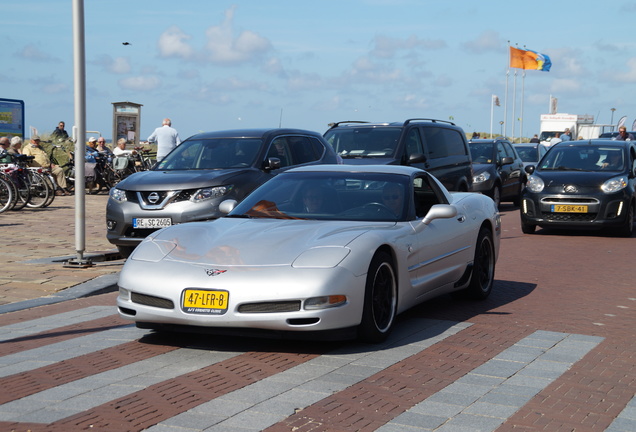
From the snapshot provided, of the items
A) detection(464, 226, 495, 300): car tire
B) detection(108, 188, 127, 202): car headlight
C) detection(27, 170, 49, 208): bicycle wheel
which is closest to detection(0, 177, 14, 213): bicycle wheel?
detection(27, 170, 49, 208): bicycle wheel

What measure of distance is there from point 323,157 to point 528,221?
466 centimetres

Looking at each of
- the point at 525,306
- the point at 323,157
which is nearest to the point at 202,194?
the point at 323,157

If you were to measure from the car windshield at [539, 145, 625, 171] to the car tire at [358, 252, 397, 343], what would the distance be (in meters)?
11.0

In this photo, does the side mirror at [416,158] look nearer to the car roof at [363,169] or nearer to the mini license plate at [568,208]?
the mini license plate at [568,208]

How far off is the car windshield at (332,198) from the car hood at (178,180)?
384 cm

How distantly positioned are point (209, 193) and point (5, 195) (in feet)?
26.7

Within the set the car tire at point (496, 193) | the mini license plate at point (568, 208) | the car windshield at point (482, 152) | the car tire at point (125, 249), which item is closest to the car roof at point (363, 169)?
the car tire at point (125, 249)

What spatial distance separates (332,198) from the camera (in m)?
7.63

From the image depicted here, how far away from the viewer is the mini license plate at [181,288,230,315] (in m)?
6.14

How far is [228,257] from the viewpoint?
6.43 m

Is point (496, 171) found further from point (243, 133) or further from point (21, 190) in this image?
point (21, 190)

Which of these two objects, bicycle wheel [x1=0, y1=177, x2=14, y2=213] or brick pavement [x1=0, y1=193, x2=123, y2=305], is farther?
bicycle wheel [x1=0, y1=177, x2=14, y2=213]

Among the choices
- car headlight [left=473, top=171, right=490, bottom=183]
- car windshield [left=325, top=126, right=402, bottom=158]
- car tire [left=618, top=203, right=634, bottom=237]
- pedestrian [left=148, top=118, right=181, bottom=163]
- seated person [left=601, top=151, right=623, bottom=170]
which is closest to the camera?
car tire [left=618, top=203, right=634, bottom=237]

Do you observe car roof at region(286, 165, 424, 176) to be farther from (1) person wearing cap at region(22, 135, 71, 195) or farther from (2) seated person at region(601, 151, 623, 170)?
(1) person wearing cap at region(22, 135, 71, 195)
